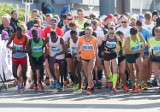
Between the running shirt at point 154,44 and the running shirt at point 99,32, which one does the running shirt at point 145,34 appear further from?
the running shirt at point 99,32

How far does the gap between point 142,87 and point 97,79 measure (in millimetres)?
1436

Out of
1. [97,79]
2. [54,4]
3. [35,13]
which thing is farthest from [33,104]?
[54,4]

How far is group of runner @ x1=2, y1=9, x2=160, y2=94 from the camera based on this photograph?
15.2 m

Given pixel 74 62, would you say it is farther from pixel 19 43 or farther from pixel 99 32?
pixel 19 43

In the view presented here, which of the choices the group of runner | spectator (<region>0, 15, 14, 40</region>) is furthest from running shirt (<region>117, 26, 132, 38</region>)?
spectator (<region>0, 15, 14, 40</region>)

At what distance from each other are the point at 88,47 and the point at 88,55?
227 millimetres

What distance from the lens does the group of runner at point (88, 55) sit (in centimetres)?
1523

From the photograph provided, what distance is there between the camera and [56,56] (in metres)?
15.7

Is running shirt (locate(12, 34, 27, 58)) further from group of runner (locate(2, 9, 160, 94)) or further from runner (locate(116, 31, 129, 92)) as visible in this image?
runner (locate(116, 31, 129, 92))

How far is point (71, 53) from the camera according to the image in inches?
628

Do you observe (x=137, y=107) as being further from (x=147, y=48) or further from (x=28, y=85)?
(x=28, y=85)

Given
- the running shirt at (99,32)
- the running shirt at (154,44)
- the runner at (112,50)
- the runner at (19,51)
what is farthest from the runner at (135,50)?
the runner at (19,51)

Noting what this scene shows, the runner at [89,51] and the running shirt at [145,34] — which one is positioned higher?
the running shirt at [145,34]

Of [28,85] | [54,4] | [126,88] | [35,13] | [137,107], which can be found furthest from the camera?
[54,4]
